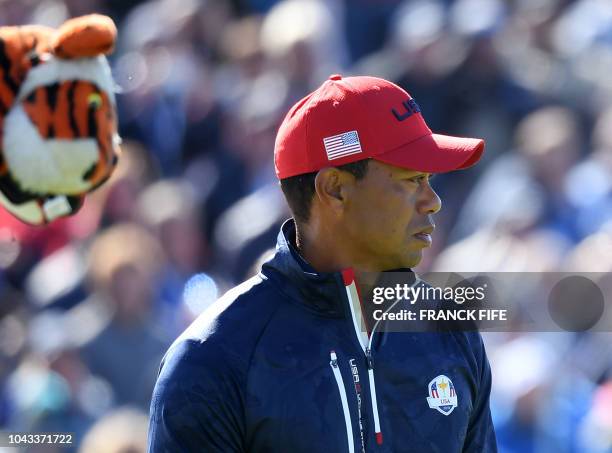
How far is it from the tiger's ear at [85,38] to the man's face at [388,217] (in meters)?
0.66

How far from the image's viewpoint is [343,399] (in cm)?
254

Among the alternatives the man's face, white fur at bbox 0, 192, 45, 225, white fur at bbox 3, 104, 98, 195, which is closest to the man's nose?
the man's face

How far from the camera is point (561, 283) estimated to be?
5.01m

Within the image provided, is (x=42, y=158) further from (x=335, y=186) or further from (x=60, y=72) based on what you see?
(x=335, y=186)

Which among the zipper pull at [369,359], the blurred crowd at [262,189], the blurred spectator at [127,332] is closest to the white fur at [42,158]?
the zipper pull at [369,359]

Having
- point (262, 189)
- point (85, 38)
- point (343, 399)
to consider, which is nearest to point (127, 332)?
point (262, 189)

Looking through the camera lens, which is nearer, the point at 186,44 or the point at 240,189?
the point at 240,189

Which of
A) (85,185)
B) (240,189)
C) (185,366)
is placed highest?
(240,189)

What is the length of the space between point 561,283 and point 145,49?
288 centimetres

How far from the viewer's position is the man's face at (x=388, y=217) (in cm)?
268

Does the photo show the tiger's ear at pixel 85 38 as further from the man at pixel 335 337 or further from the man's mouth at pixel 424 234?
the man's mouth at pixel 424 234

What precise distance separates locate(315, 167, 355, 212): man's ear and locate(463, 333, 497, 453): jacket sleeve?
0.47m

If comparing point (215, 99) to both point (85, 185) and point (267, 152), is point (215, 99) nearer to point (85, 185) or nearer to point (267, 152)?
point (267, 152)

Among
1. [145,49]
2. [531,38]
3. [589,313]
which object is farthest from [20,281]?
[531,38]
